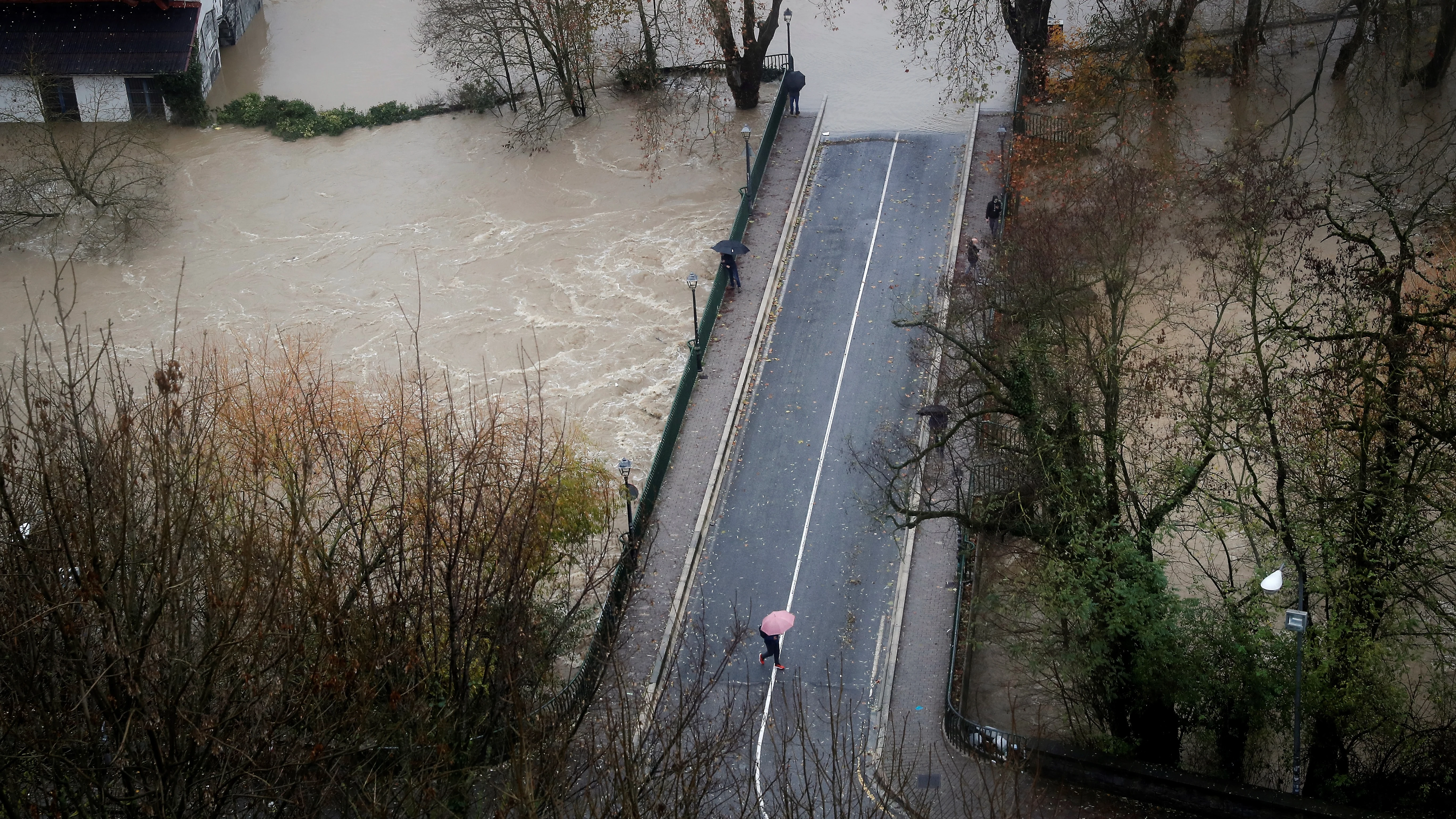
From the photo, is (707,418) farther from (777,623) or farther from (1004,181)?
(1004,181)

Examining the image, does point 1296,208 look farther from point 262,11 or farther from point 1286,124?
point 262,11

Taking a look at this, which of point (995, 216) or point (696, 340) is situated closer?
point (696, 340)

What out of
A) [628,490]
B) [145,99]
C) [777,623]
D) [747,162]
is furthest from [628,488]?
[145,99]

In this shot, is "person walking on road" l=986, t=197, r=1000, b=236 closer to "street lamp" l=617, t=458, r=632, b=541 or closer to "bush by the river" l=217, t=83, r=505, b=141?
"street lamp" l=617, t=458, r=632, b=541

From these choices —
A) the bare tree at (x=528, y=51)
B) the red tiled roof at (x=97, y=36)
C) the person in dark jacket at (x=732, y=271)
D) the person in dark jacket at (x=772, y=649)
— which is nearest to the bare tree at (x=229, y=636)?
the person in dark jacket at (x=772, y=649)

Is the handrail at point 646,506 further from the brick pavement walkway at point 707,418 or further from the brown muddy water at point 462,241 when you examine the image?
the brown muddy water at point 462,241

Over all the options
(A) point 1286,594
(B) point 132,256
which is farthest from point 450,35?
(A) point 1286,594
